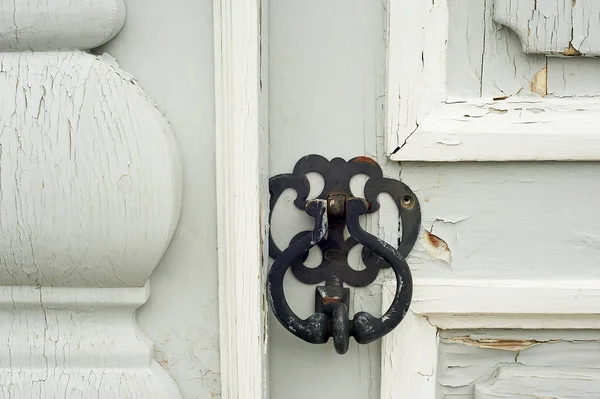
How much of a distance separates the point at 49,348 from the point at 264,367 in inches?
8.2

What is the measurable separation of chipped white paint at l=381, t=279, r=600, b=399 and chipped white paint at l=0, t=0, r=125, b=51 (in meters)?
0.38

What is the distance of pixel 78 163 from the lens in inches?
19.5

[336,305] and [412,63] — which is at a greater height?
[412,63]

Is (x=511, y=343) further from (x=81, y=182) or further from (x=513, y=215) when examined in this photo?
(x=81, y=182)

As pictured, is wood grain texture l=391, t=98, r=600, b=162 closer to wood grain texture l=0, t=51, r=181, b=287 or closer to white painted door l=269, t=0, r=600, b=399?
white painted door l=269, t=0, r=600, b=399

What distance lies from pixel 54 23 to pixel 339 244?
345 millimetres

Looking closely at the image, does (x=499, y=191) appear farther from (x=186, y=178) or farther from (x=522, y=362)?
(x=186, y=178)

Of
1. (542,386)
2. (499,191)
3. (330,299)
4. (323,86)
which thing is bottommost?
(542,386)

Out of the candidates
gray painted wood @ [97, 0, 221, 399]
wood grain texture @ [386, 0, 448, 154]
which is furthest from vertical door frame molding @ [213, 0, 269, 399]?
wood grain texture @ [386, 0, 448, 154]

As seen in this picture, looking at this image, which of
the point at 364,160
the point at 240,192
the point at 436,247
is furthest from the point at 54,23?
the point at 436,247

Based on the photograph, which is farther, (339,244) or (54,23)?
(339,244)

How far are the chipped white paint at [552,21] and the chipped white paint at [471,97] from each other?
0.01 m

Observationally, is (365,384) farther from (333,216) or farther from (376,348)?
(333,216)

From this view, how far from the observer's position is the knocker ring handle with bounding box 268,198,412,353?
1.80 ft
